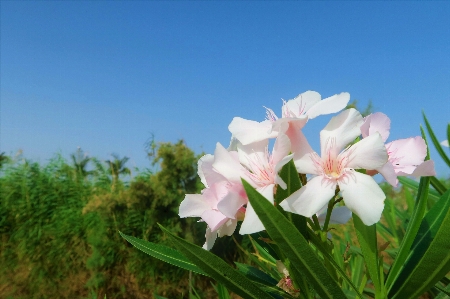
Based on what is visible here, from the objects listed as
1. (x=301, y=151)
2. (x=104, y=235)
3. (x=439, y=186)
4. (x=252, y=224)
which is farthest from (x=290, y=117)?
(x=104, y=235)

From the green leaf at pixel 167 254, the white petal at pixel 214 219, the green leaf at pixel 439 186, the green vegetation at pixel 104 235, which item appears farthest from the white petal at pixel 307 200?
the green vegetation at pixel 104 235

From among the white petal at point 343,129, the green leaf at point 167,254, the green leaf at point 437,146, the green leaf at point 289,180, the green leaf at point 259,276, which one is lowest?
the green leaf at point 259,276

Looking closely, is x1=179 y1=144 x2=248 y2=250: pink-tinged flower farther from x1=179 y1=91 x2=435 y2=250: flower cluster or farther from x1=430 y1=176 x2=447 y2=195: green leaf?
x1=430 y1=176 x2=447 y2=195: green leaf

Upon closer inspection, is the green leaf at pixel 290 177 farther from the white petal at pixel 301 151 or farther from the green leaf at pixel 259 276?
the green leaf at pixel 259 276

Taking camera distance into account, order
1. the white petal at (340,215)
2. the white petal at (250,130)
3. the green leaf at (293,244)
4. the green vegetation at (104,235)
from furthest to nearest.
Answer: the green vegetation at (104,235), the white petal at (340,215), the white petal at (250,130), the green leaf at (293,244)

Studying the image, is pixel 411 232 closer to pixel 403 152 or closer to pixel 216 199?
pixel 403 152
